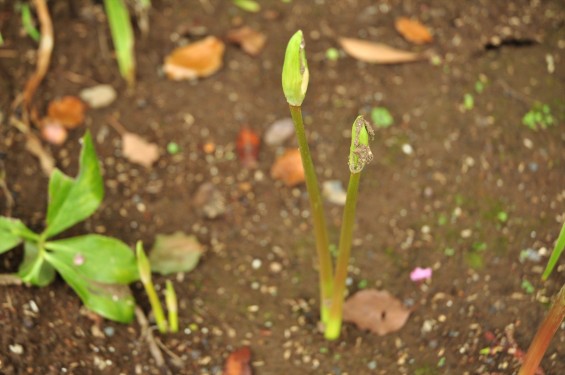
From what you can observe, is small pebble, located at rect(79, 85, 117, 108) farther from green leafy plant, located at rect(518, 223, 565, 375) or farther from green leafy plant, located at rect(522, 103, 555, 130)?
green leafy plant, located at rect(518, 223, 565, 375)

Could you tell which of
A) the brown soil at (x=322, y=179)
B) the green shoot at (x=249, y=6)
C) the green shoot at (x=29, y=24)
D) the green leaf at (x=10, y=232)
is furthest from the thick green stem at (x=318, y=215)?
the green shoot at (x=29, y=24)

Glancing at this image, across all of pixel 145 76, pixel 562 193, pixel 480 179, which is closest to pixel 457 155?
pixel 480 179

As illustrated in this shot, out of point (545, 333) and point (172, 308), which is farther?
point (172, 308)

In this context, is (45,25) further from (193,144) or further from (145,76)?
(193,144)

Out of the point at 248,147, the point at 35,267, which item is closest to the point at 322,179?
the point at 248,147

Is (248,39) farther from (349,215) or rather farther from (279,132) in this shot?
(349,215)

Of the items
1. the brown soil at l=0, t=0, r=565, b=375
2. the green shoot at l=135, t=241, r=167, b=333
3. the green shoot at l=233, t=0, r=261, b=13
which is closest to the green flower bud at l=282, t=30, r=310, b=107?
A: the green shoot at l=135, t=241, r=167, b=333
